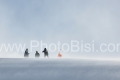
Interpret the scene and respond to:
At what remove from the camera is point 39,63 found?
29703mm

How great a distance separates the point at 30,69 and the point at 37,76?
176 centimetres

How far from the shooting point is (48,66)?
28.7 m

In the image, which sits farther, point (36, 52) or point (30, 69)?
point (36, 52)

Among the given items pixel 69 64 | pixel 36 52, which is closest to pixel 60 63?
pixel 69 64

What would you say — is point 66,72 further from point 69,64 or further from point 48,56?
point 48,56

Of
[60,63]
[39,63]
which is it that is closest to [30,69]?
[39,63]

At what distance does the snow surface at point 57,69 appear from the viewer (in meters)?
27.1

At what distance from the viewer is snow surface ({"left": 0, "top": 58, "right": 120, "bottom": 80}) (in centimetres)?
2706

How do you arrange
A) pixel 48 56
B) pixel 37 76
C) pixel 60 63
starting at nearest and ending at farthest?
pixel 37 76 → pixel 60 63 → pixel 48 56

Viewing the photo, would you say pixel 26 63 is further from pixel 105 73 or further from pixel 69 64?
pixel 105 73

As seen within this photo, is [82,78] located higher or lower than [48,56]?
lower

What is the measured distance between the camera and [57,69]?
92.8 ft

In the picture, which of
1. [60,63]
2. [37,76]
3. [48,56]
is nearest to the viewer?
[37,76]

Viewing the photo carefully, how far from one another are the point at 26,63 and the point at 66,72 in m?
4.91
